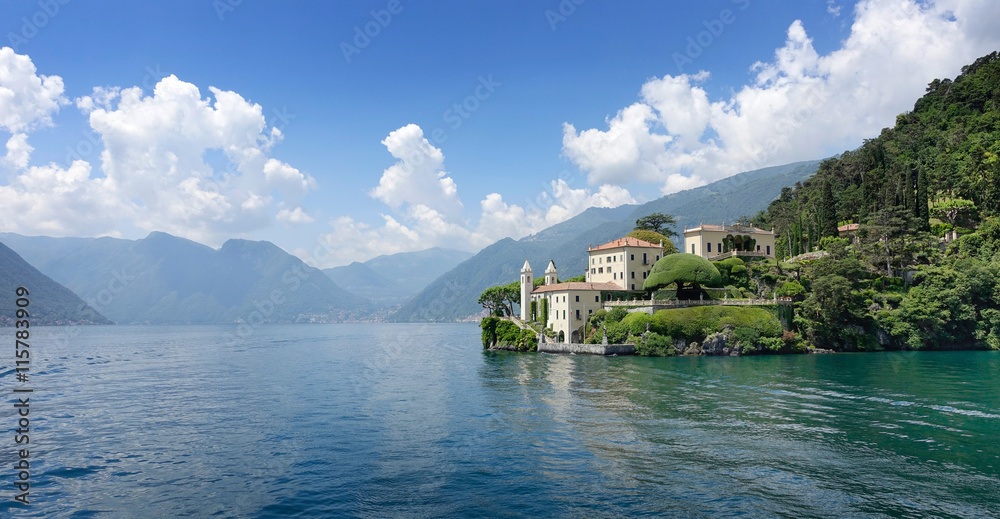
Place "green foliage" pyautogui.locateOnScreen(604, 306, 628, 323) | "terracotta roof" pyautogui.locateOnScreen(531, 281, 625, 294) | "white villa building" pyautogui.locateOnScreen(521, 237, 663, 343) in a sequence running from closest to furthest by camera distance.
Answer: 1. "green foliage" pyautogui.locateOnScreen(604, 306, 628, 323)
2. "white villa building" pyautogui.locateOnScreen(521, 237, 663, 343)
3. "terracotta roof" pyautogui.locateOnScreen(531, 281, 625, 294)

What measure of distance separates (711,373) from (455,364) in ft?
97.6

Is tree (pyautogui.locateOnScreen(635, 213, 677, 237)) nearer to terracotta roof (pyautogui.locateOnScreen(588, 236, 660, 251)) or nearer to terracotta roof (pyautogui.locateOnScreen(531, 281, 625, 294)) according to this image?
terracotta roof (pyautogui.locateOnScreen(588, 236, 660, 251))

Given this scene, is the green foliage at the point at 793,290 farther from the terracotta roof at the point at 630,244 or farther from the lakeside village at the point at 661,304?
the terracotta roof at the point at 630,244

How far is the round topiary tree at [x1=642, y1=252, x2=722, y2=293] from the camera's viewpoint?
69375 mm

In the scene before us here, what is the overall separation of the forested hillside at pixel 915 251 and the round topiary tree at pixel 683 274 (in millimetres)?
11859

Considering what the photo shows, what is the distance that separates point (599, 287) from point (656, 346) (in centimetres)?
1486

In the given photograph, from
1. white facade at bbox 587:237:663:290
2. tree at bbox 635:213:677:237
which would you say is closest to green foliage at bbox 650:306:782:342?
white facade at bbox 587:237:663:290

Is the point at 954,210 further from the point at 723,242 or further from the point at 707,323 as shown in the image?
the point at 707,323

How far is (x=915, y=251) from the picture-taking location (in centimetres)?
7331

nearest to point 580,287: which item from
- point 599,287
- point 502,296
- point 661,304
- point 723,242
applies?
point 599,287

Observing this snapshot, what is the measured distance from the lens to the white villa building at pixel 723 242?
8212 centimetres

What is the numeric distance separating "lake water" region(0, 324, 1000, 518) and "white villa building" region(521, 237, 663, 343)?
27609 mm

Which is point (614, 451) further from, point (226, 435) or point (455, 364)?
point (455, 364)

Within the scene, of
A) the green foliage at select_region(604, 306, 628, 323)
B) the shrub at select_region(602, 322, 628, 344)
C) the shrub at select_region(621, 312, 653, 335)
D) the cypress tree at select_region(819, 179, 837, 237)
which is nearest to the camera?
the shrub at select_region(621, 312, 653, 335)
